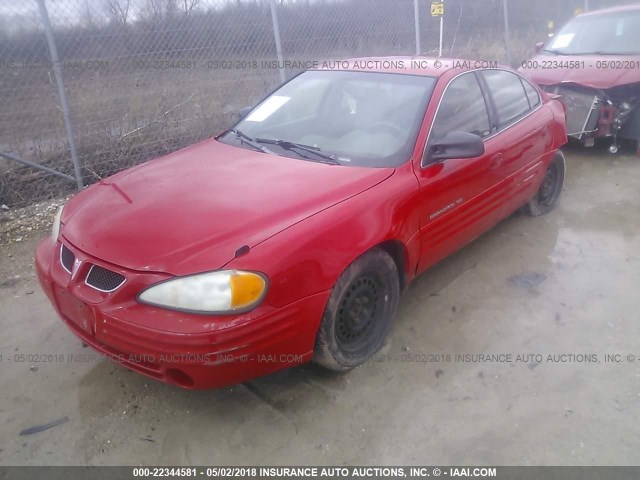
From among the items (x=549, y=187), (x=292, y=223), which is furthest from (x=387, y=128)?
(x=549, y=187)


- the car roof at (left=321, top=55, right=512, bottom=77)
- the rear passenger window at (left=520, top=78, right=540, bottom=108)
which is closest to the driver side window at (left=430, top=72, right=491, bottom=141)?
the car roof at (left=321, top=55, right=512, bottom=77)

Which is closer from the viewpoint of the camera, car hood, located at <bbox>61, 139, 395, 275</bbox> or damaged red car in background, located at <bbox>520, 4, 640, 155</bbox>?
car hood, located at <bbox>61, 139, 395, 275</bbox>

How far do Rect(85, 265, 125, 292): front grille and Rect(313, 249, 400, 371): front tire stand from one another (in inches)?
37.6

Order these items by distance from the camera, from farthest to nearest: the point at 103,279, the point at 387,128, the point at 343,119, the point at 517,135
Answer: the point at 517,135, the point at 343,119, the point at 387,128, the point at 103,279

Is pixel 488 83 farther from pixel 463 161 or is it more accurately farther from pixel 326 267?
pixel 326 267

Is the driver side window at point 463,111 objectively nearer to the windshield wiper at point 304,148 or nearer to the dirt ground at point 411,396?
the windshield wiper at point 304,148

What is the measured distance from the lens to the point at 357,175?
111 inches

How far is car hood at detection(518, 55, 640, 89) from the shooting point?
5.89 metres

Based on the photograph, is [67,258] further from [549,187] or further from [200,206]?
[549,187]

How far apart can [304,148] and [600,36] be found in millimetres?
5595

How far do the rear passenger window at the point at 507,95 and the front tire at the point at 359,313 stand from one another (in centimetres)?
167

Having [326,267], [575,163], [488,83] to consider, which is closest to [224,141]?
[326,267]

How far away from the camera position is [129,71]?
5637 millimetres

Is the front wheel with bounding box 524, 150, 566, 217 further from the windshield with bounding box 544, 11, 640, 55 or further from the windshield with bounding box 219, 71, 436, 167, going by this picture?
the windshield with bounding box 544, 11, 640, 55
